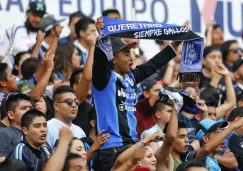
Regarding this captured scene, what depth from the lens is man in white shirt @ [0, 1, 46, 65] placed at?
45.4 ft

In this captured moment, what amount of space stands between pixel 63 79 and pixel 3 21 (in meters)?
1.97

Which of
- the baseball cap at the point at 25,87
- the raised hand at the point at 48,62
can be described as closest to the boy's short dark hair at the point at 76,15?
the baseball cap at the point at 25,87

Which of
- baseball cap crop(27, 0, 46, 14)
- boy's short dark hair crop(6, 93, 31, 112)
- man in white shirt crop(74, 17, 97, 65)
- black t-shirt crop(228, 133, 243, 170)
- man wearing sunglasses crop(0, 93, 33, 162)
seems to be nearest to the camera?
man wearing sunglasses crop(0, 93, 33, 162)

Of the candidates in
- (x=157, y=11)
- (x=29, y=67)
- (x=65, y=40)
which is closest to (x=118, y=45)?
(x=29, y=67)

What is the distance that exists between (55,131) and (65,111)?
34 centimetres

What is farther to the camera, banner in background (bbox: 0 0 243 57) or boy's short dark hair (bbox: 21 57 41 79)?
banner in background (bbox: 0 0 243 57)

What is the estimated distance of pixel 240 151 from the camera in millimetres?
11734

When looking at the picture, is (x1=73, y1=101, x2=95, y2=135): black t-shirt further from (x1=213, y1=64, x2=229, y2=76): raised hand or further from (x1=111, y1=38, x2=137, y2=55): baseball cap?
(x1=213, y1=64, x2=229, y2=76): raised hand

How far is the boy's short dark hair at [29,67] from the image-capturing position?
40.6 ft

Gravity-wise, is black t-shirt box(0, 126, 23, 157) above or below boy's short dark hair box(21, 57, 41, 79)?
below

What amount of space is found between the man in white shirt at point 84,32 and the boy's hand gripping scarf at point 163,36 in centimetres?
370

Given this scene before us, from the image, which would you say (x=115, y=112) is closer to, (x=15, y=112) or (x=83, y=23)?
(x=15, y=112)

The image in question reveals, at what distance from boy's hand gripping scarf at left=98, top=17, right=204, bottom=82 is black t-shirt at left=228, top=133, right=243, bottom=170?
1709mm

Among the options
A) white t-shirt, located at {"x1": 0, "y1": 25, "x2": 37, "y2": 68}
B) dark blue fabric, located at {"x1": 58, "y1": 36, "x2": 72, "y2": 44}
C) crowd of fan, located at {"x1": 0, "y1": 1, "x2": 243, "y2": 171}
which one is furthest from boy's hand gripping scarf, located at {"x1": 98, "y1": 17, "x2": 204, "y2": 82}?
dark blue fabric, located at {"x1": 58, "y1": 36, "x2": 72, "y2": 44}
